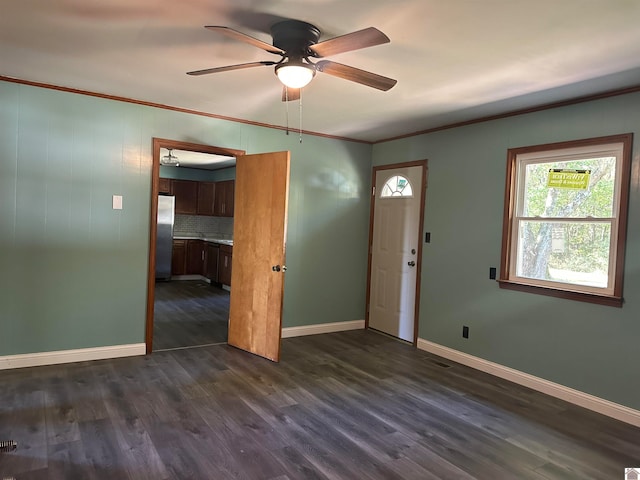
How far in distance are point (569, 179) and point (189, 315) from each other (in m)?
4.70

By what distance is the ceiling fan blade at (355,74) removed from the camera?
241 cm

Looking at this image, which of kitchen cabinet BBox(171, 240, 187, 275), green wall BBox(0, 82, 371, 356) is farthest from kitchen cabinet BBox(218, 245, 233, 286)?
green wall BBox(0, 82, 371, 356)

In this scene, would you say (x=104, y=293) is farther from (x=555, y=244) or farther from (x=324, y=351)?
(x=555, y=244)

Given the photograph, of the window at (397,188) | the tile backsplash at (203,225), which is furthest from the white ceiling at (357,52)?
the tile backsplash at (203,225)

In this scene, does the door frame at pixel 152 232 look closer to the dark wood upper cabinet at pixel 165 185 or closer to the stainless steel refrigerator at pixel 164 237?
the stainless steel refrigerator at pixel 164 237

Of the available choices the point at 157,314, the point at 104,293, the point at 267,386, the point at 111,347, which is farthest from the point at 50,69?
the point at 157,314

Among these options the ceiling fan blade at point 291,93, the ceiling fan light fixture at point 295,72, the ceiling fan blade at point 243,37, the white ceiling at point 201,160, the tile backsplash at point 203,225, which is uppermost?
the white ceiling at point 201,160

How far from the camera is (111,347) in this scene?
3.96 m

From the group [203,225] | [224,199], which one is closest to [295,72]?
[224,199]

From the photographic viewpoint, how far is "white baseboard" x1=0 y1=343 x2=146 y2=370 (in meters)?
3.56

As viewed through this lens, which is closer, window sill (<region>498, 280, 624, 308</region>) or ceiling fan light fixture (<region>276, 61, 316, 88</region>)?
ceiling fan light fixture (<region>276, 61, 316, 88</region>)

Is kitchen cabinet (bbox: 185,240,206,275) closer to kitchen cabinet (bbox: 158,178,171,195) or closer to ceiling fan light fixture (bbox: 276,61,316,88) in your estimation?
kitchen cabinet (bbox: 158,178,171,195)

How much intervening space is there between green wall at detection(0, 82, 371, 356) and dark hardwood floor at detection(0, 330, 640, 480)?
404 millimetres

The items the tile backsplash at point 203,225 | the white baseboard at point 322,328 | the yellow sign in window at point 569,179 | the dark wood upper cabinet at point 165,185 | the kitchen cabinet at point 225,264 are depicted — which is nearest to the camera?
the yellow sign in window at point 569,179
